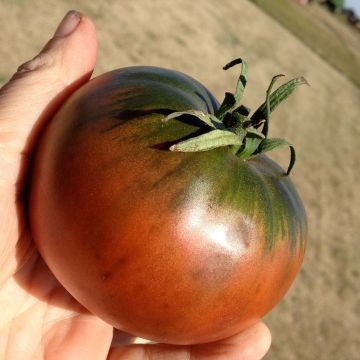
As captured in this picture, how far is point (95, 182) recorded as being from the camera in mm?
1424

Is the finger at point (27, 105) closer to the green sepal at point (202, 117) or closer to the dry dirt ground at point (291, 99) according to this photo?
the green sepal at point (202, 117)

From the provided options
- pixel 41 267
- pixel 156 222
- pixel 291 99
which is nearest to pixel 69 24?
pixel 41 267

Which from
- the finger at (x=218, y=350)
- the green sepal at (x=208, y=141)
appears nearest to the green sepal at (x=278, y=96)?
the green sepal at (x=208, y=141)

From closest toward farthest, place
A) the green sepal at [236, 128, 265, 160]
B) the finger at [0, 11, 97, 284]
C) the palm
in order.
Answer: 1. the green sepal at [236, 128, 265, 160]
2. the finger at [0, 11, 97, 284]
3. the palm

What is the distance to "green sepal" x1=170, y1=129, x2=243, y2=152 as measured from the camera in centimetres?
136

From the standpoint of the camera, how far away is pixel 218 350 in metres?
2.12

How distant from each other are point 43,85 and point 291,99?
9.14 meters

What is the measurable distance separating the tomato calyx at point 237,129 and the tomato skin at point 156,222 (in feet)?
0.16

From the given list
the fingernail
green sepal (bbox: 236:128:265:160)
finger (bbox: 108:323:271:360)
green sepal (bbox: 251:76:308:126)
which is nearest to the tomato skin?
green sepal (bbox: 236:128:265:160)

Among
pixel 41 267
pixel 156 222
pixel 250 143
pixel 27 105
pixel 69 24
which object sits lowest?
pixel 41 267

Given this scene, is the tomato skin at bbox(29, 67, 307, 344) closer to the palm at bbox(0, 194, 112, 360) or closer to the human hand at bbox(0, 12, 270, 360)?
the human hand at bbox(0, 12, 270, 360)

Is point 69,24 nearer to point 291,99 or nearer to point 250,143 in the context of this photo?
point 250,143

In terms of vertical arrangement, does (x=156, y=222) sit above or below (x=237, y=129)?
below

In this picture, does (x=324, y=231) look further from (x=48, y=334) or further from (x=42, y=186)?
(x=42, y=186)
